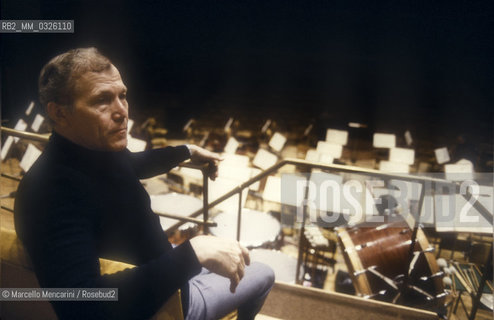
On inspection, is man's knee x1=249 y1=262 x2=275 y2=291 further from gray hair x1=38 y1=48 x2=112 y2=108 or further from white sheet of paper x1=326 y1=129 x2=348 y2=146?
white sheet of paper x1=326 y1=129 x2=348 y2=146

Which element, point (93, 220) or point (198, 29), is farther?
point (198, 29)

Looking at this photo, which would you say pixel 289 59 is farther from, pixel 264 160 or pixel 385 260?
pixel 385 260

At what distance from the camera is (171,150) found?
2.04m

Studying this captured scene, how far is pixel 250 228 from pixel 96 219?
321 cm

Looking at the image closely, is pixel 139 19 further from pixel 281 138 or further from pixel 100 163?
pixel 100 163

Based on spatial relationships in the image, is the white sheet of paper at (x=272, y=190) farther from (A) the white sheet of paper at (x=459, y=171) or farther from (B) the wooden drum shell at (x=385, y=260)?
(A) the white sheet of paper at (x=459, y=171)

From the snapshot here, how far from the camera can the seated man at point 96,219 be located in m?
0.96

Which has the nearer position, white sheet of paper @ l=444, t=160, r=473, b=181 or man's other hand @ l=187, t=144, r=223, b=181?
man's other hand @ l=187, t=144, r=223, b=181

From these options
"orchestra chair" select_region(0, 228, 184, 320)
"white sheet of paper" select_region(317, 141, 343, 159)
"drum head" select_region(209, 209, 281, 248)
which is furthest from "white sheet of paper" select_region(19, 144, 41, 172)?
"white sheet of paper" select_region(317, 141, 343, 159)

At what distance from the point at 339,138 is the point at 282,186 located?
11.3 feet

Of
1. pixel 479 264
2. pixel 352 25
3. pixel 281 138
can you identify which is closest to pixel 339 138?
pixel 281 138

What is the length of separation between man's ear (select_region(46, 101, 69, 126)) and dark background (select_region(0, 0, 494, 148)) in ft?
30.1

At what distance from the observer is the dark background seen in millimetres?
9070

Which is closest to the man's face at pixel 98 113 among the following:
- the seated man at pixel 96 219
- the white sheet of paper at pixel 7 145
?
the seated man at pixel 96 219
